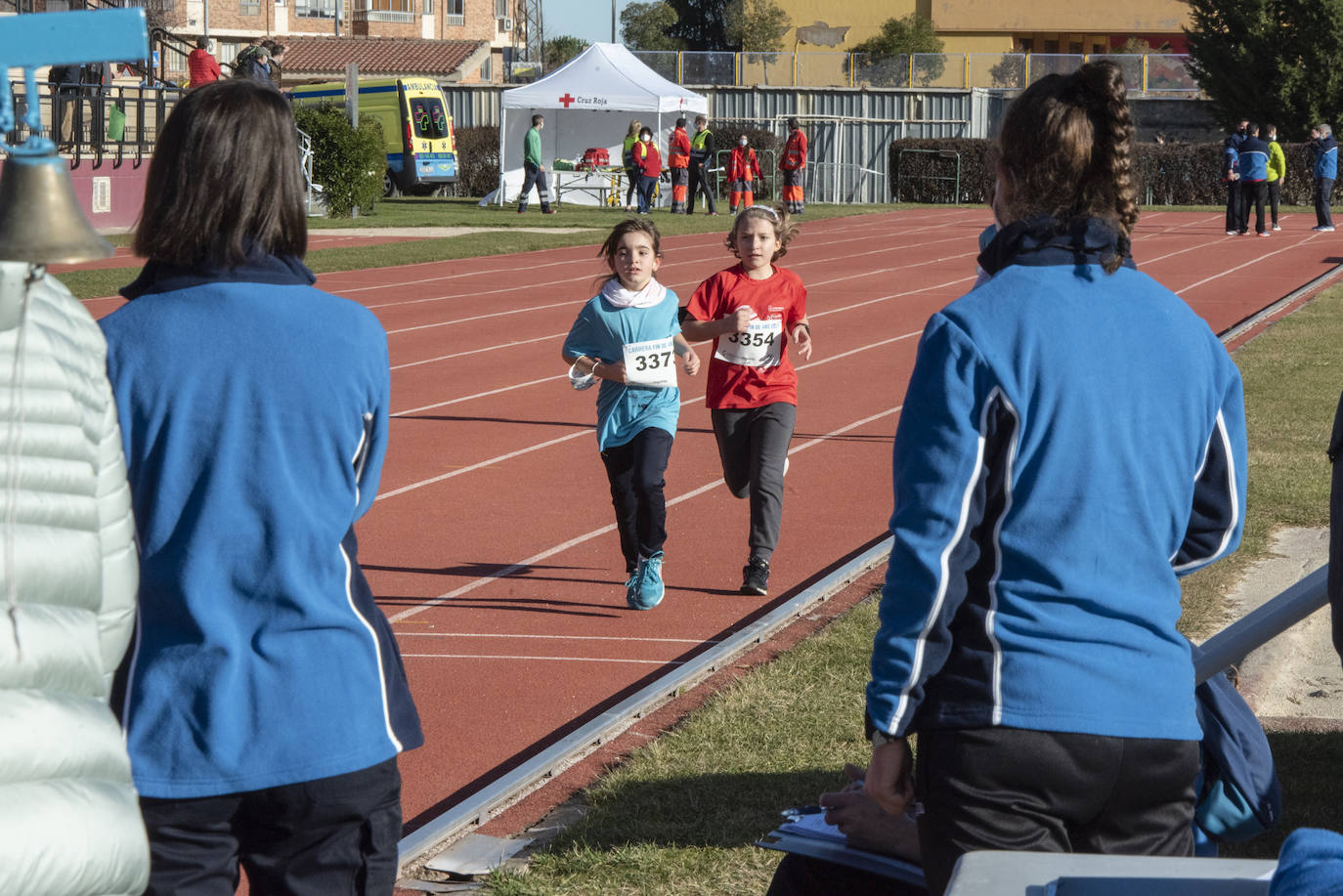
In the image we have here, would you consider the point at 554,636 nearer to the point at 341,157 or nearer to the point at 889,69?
the point at 341,157

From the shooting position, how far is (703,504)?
29.0ft

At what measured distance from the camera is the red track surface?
5816 millimetres

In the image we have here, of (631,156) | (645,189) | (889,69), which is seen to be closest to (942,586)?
(631,156)

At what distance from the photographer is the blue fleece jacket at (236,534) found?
8.02 ft

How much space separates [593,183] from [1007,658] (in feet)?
118

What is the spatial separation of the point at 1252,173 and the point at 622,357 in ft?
82.8

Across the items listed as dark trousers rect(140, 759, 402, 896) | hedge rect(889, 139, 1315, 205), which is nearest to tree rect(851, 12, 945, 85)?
hedge rect(889, 139, 1315, 205)

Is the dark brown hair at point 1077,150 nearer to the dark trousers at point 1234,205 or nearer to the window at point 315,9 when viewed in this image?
the dark trousers at point 1234,205

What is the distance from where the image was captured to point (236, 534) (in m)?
2.48

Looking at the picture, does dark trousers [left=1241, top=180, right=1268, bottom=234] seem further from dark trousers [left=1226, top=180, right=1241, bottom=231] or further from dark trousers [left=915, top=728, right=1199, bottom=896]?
dark trousers [left=915, top=728, right=1199, bottom=896]

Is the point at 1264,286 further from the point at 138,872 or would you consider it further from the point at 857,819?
the point at 138,872

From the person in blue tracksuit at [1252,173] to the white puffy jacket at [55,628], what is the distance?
2974 cm

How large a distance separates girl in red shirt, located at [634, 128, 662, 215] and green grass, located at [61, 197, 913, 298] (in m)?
0.52

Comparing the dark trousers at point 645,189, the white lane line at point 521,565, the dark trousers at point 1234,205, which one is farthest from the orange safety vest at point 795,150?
the white lane line at point 521,565
